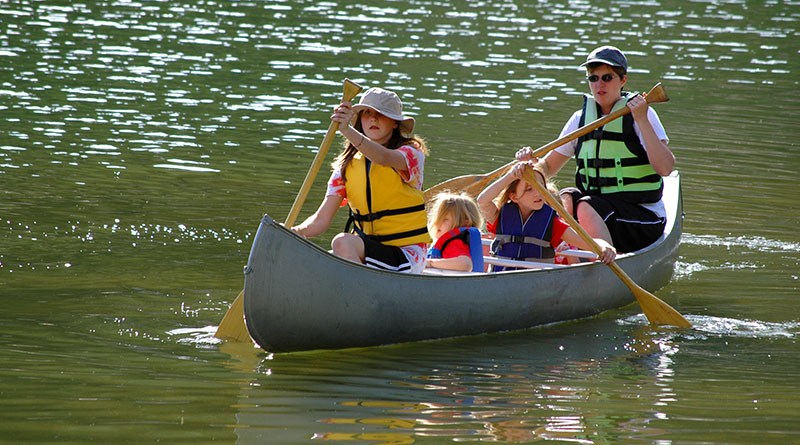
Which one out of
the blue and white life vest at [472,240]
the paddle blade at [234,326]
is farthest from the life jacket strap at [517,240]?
the paddle blade at [234,326]

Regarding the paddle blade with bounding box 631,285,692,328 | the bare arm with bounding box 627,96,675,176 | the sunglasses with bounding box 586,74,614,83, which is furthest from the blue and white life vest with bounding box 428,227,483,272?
the sunglasses with bounding box 586,74,614,83

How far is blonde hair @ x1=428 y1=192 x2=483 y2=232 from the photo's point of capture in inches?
248

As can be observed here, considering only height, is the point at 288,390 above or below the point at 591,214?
below

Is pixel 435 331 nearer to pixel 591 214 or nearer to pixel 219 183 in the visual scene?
pixel 591 214

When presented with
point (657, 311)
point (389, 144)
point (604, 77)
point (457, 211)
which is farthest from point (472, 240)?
point (604, 77)

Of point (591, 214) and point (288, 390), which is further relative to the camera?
point (591, 214)

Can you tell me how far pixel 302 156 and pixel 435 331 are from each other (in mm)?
5107

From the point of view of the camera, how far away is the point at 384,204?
561 cm

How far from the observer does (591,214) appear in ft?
22.6

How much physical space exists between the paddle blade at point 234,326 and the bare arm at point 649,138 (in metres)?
2.63

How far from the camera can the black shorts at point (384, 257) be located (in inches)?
218

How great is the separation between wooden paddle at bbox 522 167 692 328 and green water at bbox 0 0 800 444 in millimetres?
147

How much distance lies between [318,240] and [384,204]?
2414mm

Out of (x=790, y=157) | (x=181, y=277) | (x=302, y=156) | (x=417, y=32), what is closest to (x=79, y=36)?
(x=417, y=32)
